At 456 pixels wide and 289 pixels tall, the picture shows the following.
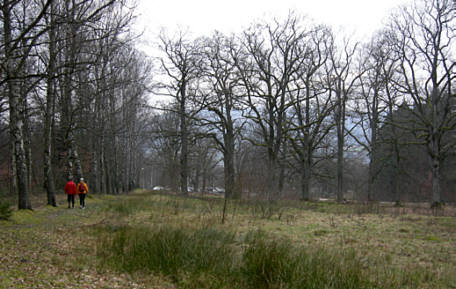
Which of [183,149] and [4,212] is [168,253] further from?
[183,149]

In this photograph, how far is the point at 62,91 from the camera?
18.5 meters

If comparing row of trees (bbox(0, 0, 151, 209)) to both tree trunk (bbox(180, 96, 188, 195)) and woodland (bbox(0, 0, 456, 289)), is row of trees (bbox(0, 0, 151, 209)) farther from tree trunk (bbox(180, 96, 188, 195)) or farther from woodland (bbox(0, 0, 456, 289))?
tree trunk (bbox(180, 96, 188, 195))

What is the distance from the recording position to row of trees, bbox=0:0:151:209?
6556mm

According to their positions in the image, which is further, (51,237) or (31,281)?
(51,237)

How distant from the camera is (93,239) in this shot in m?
7.88

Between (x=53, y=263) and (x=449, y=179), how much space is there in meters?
35.7

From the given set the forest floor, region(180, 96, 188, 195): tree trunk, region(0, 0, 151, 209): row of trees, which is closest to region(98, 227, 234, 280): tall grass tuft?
the forest floor

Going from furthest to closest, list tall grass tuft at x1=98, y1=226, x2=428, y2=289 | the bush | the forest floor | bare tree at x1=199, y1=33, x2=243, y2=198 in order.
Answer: bare tree at x1=199, y1=33, x2=243, y2=198
the bush
the forest floor
tall grass tuft at x1=98, y1=226, x2=428, y2=289

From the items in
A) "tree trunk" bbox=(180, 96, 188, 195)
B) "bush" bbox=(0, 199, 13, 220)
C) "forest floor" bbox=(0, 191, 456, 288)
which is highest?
"tree trunk" bbox=(180, 96, 188, 195)

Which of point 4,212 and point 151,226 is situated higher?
point 4,212

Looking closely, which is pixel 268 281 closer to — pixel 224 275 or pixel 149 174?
pixel 224 275

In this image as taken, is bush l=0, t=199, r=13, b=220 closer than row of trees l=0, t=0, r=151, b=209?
No

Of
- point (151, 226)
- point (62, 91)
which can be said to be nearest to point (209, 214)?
point (151, 226)

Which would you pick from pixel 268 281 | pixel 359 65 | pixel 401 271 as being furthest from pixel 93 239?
pixel 359 65
